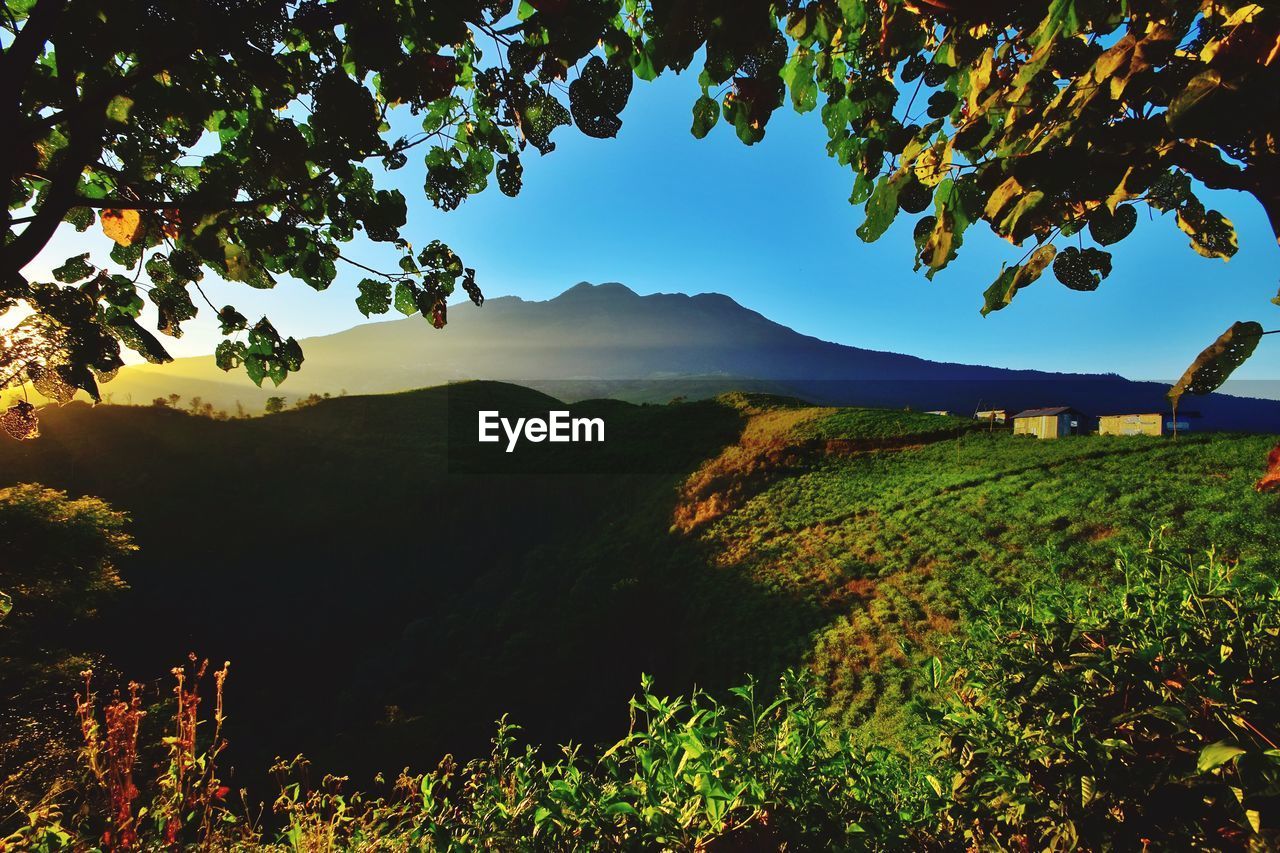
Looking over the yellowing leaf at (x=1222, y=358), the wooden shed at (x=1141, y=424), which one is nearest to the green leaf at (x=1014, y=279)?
the yellowing leaf at (x=1222, y=358)

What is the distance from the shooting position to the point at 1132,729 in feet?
5.14

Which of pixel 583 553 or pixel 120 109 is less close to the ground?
pixel 120 109

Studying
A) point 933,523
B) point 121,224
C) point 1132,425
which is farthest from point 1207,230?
point 1132,425

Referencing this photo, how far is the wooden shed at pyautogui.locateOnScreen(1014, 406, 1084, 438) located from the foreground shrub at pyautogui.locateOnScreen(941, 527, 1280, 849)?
21.1 metres

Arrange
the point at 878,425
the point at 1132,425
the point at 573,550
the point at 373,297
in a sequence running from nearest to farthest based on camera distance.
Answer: the point at 373,297 → the point at 1132,425 → the point at 573,550 → the point at 878,425

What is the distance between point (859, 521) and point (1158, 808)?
46.5 ft

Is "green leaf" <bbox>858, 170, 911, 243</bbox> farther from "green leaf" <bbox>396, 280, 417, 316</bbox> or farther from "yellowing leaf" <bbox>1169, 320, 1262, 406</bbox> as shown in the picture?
"green leaf" <bbox>396, 280, 417, 316</bbox>

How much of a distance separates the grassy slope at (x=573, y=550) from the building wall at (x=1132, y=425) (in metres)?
1.51

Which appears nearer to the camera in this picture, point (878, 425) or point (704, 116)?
point (704, 116)

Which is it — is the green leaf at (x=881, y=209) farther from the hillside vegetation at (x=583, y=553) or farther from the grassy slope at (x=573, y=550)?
the grassy slope at (x=573, y=550)

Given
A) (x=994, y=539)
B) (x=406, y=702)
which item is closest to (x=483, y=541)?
(x=406, y=702)

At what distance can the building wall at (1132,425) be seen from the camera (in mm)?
16188

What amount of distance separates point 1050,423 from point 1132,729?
Answer: 22.2 m

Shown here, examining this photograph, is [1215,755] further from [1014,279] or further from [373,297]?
[373,297]
